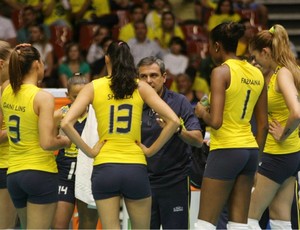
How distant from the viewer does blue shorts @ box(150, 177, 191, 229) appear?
346 inches

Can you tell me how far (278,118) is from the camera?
8.62 metres

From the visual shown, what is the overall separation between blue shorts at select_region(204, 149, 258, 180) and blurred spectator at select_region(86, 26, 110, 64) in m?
7.62

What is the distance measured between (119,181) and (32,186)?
2.26ft

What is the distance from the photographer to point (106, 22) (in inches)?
640

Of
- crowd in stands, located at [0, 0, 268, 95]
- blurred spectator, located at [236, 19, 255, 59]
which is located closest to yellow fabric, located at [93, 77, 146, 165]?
crowd in stands, located at [0, 0, 268, 95]

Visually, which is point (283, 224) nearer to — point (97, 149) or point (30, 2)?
point (97, 149)

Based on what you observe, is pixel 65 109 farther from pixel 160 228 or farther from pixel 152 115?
pixel 160 228

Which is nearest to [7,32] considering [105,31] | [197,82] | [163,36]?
[105,31]

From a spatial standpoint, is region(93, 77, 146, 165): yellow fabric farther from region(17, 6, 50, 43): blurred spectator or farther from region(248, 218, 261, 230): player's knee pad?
region(17, 6, 50, 43): blurred spectator

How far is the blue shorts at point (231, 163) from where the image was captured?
7824 millimetres

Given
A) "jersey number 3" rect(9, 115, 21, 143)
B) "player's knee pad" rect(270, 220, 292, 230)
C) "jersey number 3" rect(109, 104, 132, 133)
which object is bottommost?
"player's knee pad" rect(270, 220, 292, 230)

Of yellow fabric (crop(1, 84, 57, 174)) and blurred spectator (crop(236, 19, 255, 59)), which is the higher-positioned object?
blurred spectator (crop(236, 19, 255, 59))

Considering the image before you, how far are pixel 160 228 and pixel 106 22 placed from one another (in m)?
7.26

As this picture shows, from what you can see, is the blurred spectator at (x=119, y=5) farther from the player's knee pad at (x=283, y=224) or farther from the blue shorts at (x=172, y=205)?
the player's knee pad at (x=283, y=224)
